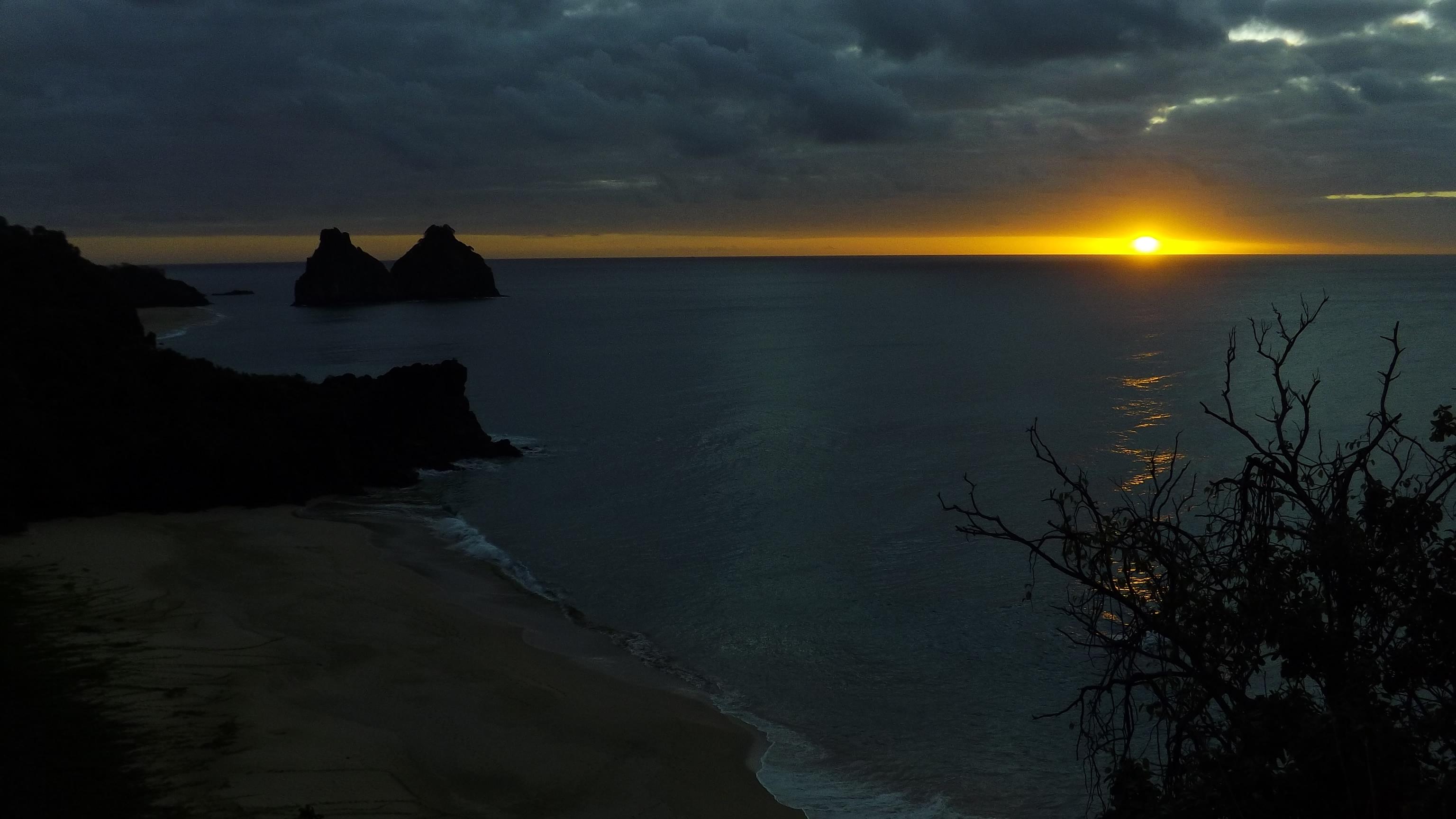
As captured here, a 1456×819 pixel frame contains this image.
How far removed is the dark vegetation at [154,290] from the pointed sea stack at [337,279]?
19.9m

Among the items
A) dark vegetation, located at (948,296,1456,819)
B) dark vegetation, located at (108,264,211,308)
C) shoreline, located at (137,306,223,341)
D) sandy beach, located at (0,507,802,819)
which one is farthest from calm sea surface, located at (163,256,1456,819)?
dark vegetation, located at (108,264,211,308)

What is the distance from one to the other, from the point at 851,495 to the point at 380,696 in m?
21.5

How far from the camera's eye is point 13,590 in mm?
20828

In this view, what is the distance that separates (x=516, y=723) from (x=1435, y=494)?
22782 millimetres

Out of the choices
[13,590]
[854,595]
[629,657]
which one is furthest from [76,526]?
[854,595]

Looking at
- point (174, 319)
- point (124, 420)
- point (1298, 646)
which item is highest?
point (1298, 646)

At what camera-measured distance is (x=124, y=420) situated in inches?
1244

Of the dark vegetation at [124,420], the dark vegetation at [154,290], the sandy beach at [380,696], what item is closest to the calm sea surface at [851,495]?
the sandy beach at [380,696]

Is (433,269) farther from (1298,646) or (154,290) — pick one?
(1298,646)

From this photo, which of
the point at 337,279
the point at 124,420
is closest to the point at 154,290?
the point at 337,279

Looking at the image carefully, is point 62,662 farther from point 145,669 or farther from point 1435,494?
point 1435,494

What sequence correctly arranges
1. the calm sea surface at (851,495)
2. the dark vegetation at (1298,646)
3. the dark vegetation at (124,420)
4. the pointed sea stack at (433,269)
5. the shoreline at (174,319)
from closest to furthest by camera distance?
1. the dark vegetation at (1298,646)
2. the calm sea surface at (851,495)
3. the dark vegetation at (124,420)
4. the shoreline at (174,319)
5. the pointed sea stack at (433,269)

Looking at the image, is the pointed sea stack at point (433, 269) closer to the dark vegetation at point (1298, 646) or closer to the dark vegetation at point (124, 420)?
the dark vegetation at point (124, 420)

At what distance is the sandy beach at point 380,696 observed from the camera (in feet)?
46.9
